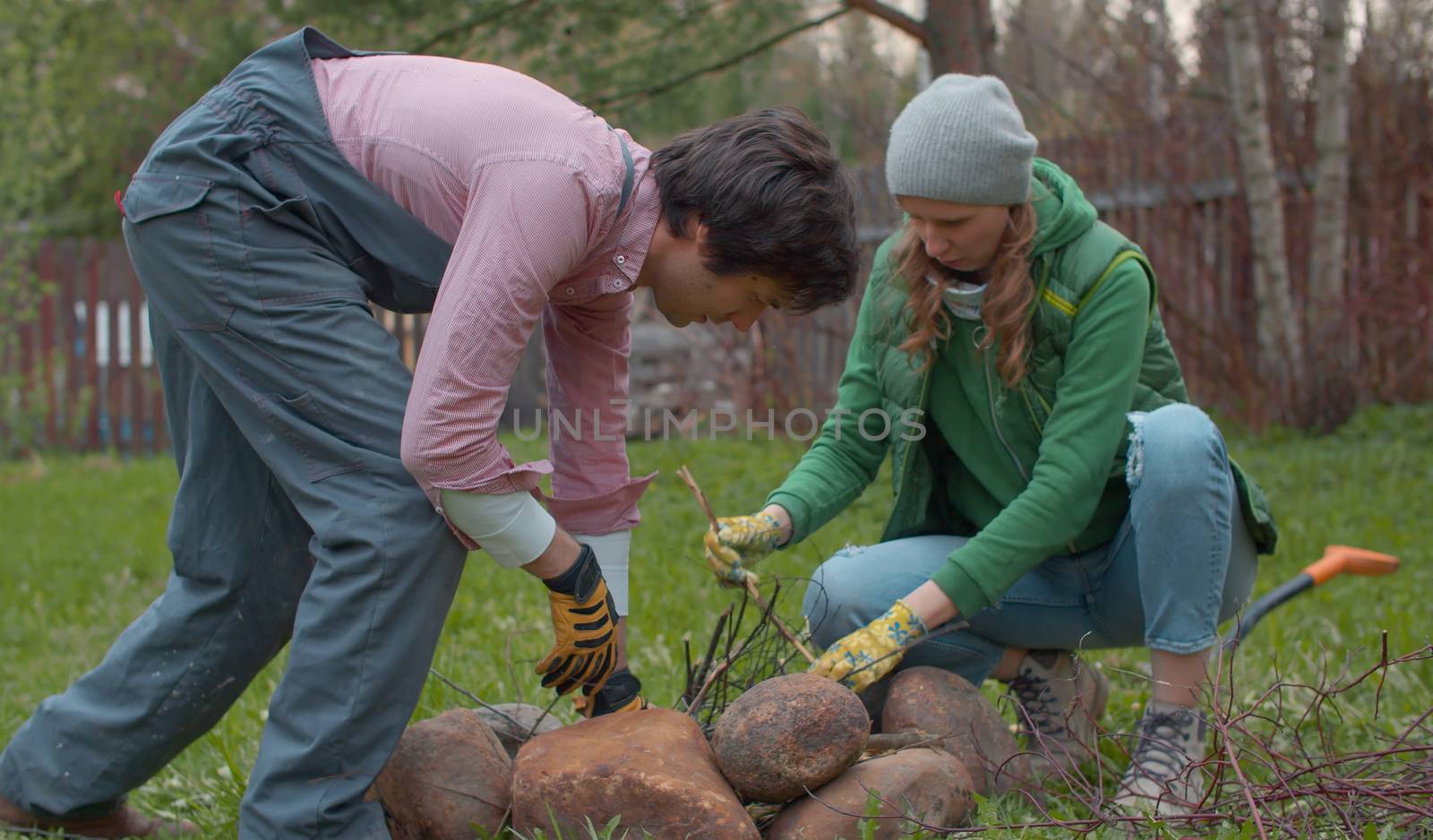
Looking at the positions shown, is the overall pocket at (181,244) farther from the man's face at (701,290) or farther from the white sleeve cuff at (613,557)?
the white sleeve cuff at (613,557)

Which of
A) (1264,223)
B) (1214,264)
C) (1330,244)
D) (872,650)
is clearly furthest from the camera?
(1214,264)

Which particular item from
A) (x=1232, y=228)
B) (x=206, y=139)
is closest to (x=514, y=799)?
(x=206, y=139)

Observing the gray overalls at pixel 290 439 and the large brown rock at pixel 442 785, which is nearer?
the gray overalls at pixel 290 439

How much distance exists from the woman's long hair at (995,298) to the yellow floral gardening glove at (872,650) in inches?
20.9

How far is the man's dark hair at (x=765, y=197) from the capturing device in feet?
6.52

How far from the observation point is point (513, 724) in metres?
2.45

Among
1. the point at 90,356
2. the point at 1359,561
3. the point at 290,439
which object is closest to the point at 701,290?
the point at 290,439

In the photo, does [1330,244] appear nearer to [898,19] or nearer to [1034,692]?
[898,19]

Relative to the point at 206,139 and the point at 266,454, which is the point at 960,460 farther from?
the point at 206,139

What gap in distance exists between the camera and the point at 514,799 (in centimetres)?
204

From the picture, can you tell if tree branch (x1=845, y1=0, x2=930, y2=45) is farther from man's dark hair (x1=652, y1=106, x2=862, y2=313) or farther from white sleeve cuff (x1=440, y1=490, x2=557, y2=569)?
white sleeve cuff (x1=440, y1=490, x2=557, y2=569)

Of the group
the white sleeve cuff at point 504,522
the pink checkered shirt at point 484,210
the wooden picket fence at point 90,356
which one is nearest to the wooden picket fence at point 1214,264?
the wooden picket fence at point 90,356

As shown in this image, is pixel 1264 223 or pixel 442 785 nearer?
pixel 442 785

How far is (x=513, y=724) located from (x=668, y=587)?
1525 millimetres
